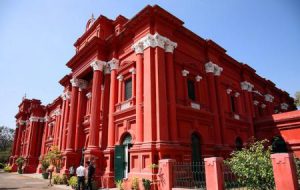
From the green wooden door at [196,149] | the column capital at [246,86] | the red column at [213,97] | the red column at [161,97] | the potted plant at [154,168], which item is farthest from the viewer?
the column capital at [246,86]

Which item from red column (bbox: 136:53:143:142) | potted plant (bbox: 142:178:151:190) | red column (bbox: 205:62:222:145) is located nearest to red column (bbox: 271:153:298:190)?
potted plant (bbox: 142:178:151:190)

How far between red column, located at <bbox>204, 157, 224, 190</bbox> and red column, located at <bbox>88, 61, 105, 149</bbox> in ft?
31.9

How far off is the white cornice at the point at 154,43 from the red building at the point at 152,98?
62mm

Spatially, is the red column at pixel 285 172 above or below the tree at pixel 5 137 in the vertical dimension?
below

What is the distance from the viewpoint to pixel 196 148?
1523 cm

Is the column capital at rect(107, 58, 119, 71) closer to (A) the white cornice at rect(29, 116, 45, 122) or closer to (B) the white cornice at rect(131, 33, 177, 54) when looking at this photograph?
(B) the white cornice at rect(131, 33, 177, 54)

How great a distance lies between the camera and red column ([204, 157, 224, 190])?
8297 mm

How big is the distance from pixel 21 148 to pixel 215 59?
38.3 m

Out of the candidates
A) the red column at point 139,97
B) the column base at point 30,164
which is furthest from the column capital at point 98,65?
the column base at point 30,164

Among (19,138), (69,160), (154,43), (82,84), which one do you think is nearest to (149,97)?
(154,43)

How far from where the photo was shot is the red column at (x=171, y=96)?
13235 millimetres

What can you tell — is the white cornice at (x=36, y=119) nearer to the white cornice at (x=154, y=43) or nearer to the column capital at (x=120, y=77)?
the column capital at (x=120, y=77)

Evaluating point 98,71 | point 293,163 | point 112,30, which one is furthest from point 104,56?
point 293,163

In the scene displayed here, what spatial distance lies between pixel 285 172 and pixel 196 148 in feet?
28.2
